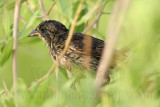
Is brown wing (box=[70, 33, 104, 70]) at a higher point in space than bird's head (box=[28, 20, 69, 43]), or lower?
lower

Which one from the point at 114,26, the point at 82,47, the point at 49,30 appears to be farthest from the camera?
the point at 49,30

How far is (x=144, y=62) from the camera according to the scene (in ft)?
3.01

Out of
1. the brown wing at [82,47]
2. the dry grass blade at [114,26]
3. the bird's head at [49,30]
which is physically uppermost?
the dry grass blade at [114,26]

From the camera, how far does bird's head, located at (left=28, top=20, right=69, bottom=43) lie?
3.18 metres

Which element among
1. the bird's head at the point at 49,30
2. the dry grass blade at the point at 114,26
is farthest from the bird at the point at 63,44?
the dry grass blade at the point at 114,26

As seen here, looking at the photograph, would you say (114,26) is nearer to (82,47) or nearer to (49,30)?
(82,47)

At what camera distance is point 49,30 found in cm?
343

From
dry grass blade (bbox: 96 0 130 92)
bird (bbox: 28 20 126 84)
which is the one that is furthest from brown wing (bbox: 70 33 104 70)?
dry grass blade (bbox: 96 0 130 92)

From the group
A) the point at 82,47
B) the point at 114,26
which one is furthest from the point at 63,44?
the point at 114,26

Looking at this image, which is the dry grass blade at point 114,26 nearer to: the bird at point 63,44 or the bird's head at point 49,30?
the bird at point 63,44

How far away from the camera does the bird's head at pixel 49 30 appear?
10.4 ft

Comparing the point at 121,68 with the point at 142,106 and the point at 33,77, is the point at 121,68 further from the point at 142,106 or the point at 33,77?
the point at 33,77

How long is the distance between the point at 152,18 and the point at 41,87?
1.13 feet

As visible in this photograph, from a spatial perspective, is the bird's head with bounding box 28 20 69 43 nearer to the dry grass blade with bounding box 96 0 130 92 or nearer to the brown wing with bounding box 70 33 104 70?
the brown wing with bounding box 70 33 104 70
